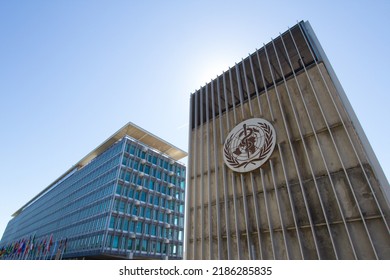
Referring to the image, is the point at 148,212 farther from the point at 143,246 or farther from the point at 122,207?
the point at 143,246

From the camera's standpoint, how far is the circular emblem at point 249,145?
13298 mm

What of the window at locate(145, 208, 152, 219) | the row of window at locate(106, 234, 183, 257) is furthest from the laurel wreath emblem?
the window at locate(145, 208, 152, 219)

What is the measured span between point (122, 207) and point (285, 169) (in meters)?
39.0

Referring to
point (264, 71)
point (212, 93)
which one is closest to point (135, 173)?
Answer: point (212, 93)

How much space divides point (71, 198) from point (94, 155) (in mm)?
12378

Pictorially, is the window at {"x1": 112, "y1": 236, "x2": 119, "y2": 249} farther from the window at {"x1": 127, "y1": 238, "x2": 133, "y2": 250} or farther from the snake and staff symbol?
the snake and staff symbol

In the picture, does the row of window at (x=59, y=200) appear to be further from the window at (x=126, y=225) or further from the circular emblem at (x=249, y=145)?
the circular emblem at (x=249, y=145)

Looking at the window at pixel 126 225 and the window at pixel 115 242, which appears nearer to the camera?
the window at pixel 115 242

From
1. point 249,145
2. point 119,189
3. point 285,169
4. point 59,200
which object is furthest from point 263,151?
point 59,200

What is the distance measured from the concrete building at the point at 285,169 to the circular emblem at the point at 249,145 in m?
0.07

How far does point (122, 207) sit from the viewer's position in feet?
145

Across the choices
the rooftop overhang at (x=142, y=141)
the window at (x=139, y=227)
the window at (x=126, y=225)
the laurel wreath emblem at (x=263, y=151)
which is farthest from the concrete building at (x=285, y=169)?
the rooftop overhang at (x=142, y=141)
